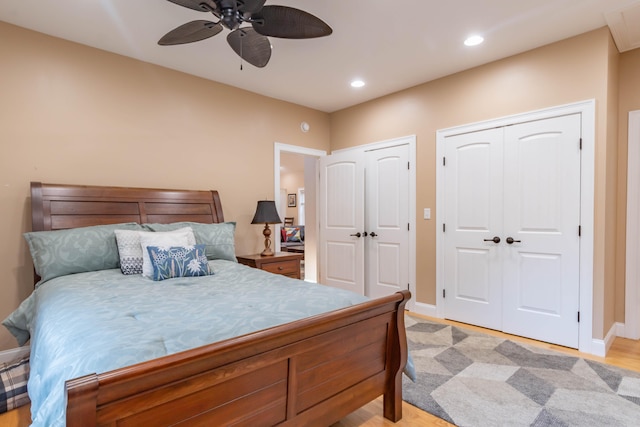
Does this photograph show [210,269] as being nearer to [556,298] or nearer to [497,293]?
[497,293]

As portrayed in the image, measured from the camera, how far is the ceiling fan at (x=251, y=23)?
6.12 ft

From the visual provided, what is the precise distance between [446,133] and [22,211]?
13.1 ft

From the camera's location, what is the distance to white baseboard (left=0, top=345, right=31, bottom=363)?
2.61 metres

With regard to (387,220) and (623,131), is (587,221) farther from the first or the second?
(387,220)

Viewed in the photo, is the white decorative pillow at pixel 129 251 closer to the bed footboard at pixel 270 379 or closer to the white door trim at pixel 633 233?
the bed footboard at pixel 270 379

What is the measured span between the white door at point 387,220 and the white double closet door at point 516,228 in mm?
526

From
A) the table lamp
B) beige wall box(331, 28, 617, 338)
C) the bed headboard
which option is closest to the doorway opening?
the table lamp

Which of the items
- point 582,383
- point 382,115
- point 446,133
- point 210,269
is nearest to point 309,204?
point 382,115

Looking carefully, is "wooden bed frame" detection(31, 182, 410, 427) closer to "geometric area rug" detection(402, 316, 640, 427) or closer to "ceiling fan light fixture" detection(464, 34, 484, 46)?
"geometric area rug" detection(402, 316, 640, 427)

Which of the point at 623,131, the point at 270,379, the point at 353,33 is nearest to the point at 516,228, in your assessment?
the point at 623,131

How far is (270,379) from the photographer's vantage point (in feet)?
4.49

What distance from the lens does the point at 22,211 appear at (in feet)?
8.82

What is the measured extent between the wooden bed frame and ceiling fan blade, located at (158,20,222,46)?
183 cm

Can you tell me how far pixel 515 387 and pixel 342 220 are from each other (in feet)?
9.00
